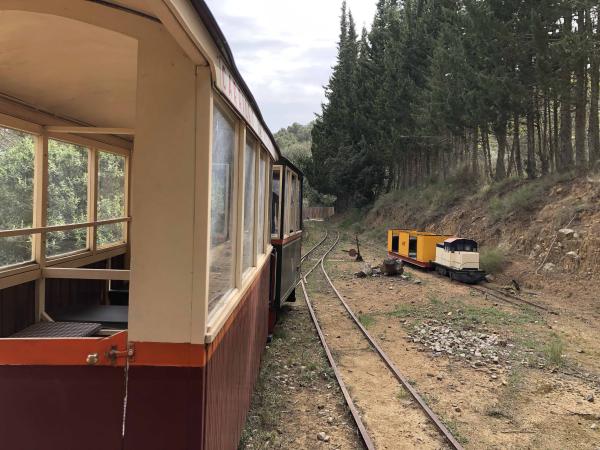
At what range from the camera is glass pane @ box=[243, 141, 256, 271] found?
404 cm

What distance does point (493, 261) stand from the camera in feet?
51.0

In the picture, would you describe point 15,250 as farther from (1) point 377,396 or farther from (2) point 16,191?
(1) point 377,396

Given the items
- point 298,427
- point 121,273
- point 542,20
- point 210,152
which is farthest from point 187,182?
point 542,20

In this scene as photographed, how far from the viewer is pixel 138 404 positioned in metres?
2.32

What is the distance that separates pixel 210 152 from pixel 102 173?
388 cm

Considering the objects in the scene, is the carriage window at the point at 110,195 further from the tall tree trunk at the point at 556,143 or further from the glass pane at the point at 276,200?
the tall tree trunk at the point at 556,143

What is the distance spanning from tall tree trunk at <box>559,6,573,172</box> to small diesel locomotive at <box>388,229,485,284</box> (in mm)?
5773

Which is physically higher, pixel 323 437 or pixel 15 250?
pixel 15 250

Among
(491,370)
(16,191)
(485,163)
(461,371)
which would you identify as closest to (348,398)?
(461,371)

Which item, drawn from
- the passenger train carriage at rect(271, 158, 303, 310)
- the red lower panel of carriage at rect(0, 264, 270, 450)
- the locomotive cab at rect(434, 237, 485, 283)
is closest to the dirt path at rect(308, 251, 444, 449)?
the passenger train carriage at rect(271, 158, 303, 310)

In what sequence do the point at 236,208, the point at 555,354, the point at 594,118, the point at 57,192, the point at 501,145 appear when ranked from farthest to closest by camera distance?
the point at 501,145, the point at 594,118, the point at 555,354, the point at 57,192, the point at 236,208

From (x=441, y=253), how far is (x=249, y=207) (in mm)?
12998

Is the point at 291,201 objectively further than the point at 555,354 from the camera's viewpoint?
Yes

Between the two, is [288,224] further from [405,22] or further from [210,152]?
[405,22]
